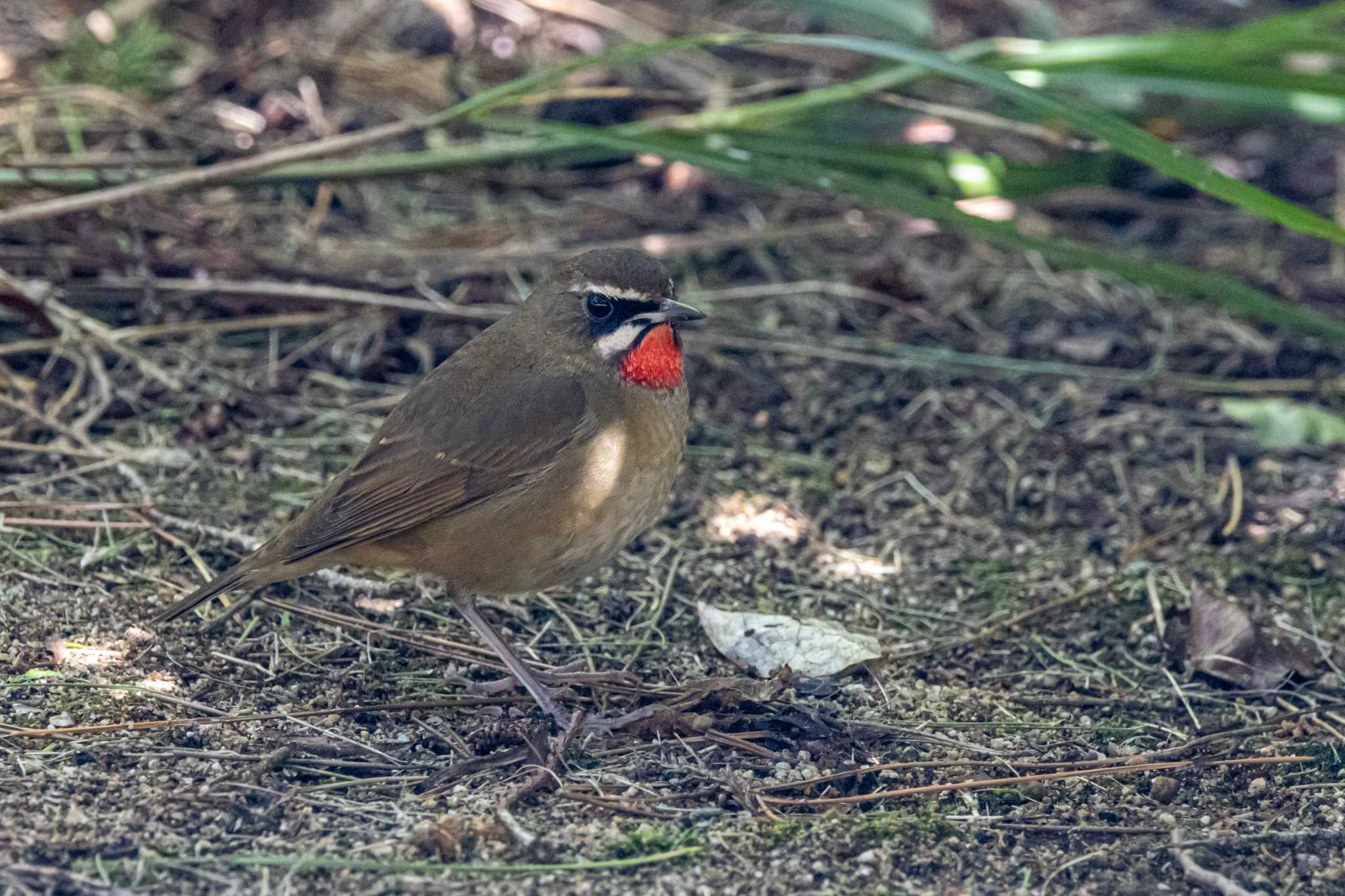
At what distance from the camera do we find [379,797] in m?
3.37

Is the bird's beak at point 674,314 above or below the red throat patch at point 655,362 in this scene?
above

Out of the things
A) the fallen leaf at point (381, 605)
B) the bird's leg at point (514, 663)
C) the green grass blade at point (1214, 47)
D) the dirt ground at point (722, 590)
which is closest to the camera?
the dirt ground at point (722, 590)

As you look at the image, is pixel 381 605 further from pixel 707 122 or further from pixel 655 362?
pixel 707 122

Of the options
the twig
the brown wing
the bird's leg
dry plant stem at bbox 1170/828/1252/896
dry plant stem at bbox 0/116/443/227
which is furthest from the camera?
dry plant stem at bbox 0/116/443/227

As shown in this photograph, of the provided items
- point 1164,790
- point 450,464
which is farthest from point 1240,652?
point 450,464

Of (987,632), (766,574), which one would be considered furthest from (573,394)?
(987,632)

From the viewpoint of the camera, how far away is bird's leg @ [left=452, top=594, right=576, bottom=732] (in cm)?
381

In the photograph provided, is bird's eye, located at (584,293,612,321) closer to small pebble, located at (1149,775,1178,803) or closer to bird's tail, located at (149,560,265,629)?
bird's tail, located at (149,560,265,629)

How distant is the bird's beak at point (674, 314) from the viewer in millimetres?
3975

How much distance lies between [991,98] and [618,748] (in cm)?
486

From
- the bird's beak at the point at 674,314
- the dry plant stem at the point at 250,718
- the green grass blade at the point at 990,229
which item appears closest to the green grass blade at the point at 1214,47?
the green grass blade at the point at 990,229

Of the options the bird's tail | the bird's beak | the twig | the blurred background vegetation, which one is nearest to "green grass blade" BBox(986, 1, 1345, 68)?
the blurred background vegetation

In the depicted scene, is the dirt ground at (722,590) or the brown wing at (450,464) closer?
the dirt ground at (722,590)

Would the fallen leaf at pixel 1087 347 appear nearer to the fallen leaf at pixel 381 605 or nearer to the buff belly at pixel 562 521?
the buff belly at pixel 562 521
